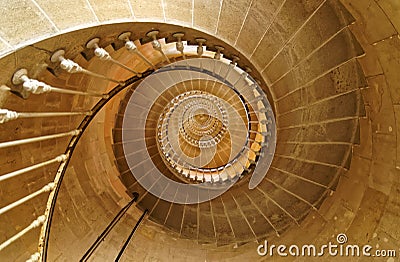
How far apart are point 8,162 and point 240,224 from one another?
405cm

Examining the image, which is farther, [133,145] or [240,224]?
[133,145]

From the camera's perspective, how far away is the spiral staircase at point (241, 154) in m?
3.27

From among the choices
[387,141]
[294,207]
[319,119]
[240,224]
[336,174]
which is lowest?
[240,224]

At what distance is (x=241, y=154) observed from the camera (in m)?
7.31

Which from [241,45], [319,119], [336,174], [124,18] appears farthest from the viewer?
[336,174]

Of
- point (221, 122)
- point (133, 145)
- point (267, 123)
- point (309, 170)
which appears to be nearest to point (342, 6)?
point (267, 123)

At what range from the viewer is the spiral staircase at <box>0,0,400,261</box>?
129 inches

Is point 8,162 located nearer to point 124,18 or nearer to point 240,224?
point 124,18

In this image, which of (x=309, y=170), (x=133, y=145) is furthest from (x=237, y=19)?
(x=133, y=145)

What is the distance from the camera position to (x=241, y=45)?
4.10 meters

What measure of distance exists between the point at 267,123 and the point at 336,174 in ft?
4.13

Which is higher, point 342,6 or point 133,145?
point 342,6

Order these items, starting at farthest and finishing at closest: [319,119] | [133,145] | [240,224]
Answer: [133,145], [240,224], [319,119]

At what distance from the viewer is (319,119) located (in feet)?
14.6
